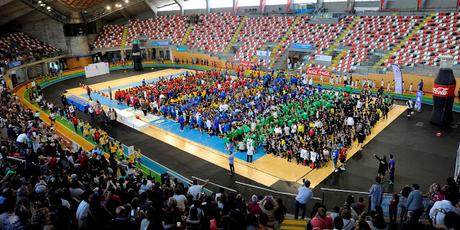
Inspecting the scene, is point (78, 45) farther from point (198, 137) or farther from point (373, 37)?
point (373, 37)

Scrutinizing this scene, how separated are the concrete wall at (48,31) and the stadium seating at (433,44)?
42.2 meters

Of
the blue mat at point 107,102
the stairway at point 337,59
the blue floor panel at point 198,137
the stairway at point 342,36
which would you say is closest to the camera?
the blue floor panel at point 198,137

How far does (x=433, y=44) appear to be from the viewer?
3027 cm

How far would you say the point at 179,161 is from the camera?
1903cm

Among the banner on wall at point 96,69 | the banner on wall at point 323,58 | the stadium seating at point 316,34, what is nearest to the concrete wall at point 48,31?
the banner on wall at point 96,69

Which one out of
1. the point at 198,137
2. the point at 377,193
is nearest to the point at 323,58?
the point at 198,137

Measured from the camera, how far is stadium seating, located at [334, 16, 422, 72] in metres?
33.3

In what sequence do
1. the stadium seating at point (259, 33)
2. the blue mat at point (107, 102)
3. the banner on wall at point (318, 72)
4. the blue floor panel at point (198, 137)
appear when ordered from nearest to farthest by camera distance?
1. the blue floor panel at point (198, 137)
2. the blue mat at point (107, 102)
3. the banner on wall at point (318, 72)
4. the stadium seating at point (259, 33)

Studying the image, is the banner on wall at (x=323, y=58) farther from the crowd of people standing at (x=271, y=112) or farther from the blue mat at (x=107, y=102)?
the blue mat at (x=107, y=102)

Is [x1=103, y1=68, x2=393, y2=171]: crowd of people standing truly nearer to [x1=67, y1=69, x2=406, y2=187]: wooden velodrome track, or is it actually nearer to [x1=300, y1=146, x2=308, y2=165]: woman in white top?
[x1=300, y1=146, x2=308, y2=165]: woman in white top

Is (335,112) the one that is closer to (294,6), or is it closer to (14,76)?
(294,6)

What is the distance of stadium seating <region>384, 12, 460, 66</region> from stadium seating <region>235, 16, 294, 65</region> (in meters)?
15.5

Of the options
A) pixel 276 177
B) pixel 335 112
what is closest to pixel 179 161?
pixel 276 177

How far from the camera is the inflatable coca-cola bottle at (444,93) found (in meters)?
20.5
